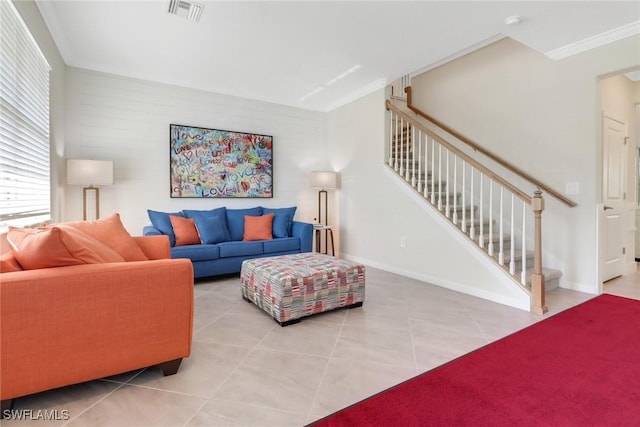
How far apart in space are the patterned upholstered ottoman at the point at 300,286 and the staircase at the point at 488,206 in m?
1.43

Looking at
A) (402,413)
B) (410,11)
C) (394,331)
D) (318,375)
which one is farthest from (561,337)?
(410,11)

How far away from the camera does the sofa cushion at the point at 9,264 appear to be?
1.42 metres

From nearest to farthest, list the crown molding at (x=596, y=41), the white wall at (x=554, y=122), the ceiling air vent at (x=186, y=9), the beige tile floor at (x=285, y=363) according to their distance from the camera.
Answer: the beige tile floor at (x=285, y=363) < the ceiling air vent at (x=186, y=9) < the crown molding at (x=596, y=41) < the white wall at (x=554, y=122)

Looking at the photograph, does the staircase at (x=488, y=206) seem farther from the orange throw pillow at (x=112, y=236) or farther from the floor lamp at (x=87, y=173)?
the floor lamp at (x=87, y=173)

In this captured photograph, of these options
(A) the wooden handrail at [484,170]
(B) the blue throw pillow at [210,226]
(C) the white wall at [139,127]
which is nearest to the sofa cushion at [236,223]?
(B) the blue throw pillow at [210,226]

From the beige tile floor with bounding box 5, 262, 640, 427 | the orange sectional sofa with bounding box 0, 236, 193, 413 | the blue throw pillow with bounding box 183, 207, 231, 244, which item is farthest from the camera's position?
the blue throw pillow with bounding box 183, 207, 231, 244

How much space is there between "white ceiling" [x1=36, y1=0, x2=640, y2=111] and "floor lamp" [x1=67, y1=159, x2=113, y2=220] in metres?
1.21

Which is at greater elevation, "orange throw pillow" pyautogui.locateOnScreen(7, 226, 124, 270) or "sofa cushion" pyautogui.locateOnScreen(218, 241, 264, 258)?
"orange throw pillow" pyautogui.locateOnScreen(7, 226, 124, 270)

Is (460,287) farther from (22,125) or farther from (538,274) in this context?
(22,125)

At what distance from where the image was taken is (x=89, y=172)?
11.3ft

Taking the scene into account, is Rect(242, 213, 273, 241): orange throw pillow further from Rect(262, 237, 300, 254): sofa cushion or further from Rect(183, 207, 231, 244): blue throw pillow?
Rect(183, 207, 231, 244): blue throw pillow

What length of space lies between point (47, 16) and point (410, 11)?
10.2 ft

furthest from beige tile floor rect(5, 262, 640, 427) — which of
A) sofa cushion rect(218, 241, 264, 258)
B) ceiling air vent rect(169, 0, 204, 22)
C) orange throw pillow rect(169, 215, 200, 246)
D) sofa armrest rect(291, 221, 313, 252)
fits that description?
ceiling air vent rect(169, 0, 204, 22)

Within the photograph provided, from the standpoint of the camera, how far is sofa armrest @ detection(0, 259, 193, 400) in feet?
4.41
